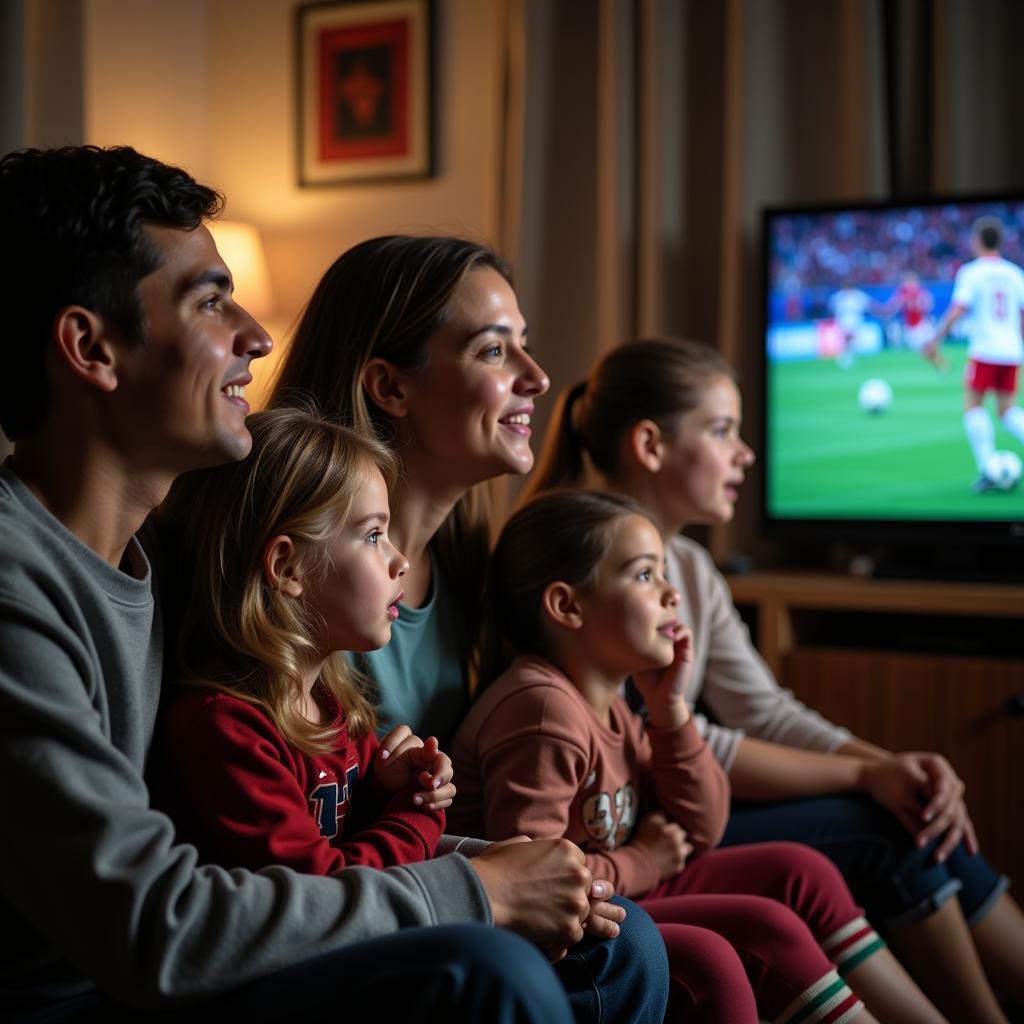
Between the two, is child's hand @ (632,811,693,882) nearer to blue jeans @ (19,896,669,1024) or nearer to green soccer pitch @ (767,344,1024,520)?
blue jeans @ (19,896,669,1024)

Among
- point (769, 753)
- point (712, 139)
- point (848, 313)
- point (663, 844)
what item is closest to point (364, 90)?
point (712, 139)

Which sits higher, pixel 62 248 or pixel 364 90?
pixel 364 90

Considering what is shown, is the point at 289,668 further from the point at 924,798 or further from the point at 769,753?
the point at 924,798

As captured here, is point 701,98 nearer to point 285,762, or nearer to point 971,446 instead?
point 971,446

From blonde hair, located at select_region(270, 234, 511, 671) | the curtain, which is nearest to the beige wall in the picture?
the curtain

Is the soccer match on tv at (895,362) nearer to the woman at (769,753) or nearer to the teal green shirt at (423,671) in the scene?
the woman at (769,753)

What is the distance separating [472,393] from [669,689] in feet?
1.48

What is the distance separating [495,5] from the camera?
3434 mm

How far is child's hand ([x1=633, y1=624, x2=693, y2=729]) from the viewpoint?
1.57 m

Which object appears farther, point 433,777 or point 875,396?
point 875,396

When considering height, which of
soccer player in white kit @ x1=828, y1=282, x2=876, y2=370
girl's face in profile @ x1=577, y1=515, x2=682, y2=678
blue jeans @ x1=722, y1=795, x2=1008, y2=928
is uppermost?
soccer player in white kit @ x1=828, y1=282, x2=876, y2=370

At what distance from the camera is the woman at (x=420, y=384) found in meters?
1.52

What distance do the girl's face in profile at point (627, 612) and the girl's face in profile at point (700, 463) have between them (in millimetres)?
391

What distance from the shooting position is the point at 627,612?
155 cm
